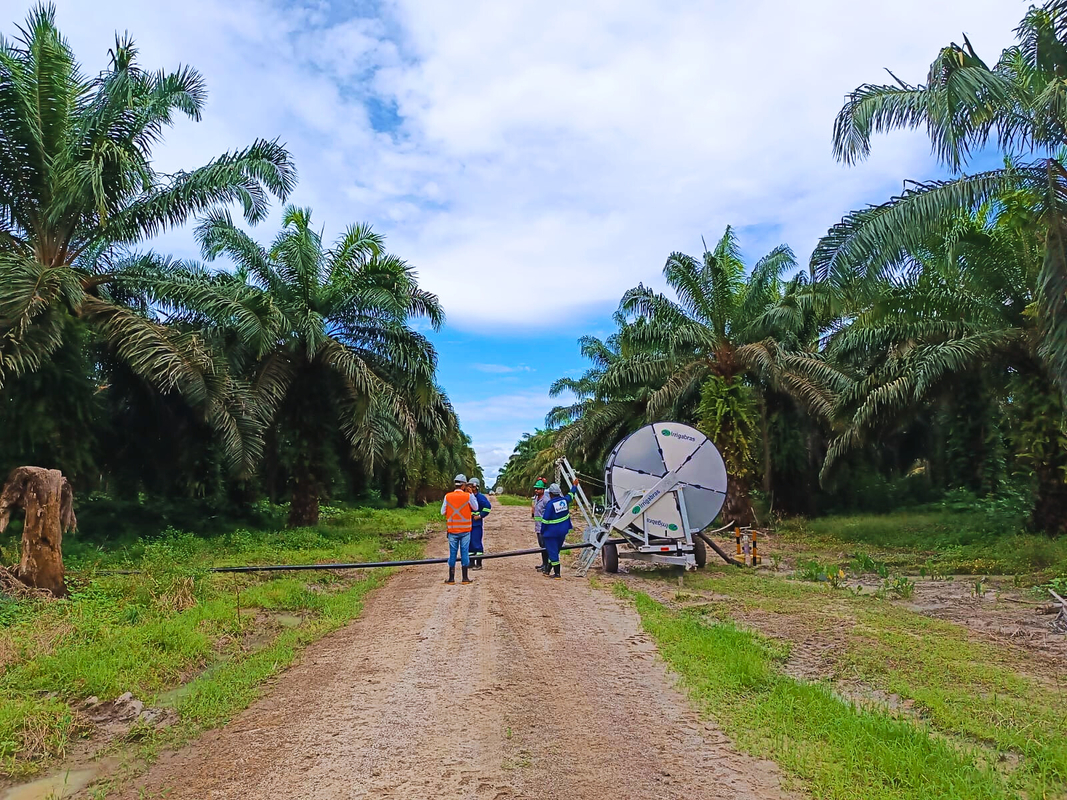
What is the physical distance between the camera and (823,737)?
5.20 meters

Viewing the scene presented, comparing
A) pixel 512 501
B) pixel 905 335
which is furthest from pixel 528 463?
pixel 905 335

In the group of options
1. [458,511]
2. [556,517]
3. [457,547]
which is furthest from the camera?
[556,517]

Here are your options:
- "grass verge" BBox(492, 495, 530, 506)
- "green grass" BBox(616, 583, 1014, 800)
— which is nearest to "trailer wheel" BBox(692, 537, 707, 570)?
"green grass" BBox(616, 583, 1014, 800)

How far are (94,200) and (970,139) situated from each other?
14.6 meters

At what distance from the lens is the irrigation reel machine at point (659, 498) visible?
13.9m

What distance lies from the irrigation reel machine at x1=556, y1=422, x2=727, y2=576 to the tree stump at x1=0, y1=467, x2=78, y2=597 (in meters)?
8.19

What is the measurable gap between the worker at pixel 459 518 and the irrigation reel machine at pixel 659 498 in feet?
8.32

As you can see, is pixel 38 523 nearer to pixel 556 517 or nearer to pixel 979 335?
pixel 556 517

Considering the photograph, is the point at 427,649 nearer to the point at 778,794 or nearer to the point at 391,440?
the point at 778,794

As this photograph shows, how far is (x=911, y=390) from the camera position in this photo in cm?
1731

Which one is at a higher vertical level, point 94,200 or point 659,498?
point 94,200

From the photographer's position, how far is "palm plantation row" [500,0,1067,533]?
1089 cm

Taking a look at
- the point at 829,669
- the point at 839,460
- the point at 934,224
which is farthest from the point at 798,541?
the point at 829,669

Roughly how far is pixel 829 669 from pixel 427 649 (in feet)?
13.0
